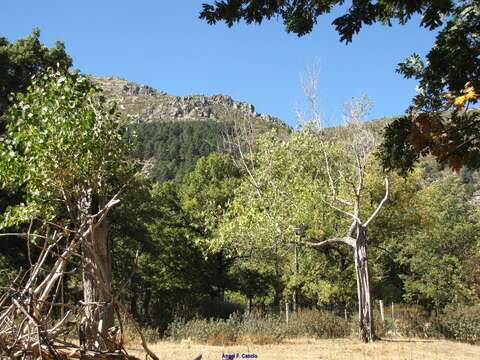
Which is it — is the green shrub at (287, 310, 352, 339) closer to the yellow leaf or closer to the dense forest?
the dense forest

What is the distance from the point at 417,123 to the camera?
372 centimetres

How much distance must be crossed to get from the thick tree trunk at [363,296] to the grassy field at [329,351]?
62cm

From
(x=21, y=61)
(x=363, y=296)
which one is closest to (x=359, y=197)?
(x=363, y=296)

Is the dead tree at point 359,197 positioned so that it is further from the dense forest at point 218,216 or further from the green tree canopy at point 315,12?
the green tree canopy at point 315,12

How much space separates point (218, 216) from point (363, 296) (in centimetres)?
697

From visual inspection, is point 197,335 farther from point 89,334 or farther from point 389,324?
point 89,334

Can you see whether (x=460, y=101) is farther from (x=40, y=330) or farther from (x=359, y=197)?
(x=359, y=197)

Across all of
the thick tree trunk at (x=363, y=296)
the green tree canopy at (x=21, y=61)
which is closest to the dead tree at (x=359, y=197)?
the thick tree trunk at (x=363, y=296)

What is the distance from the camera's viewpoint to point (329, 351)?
1448 cm

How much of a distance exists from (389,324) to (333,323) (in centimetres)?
306

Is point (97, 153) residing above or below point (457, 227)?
below

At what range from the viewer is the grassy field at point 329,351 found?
511 inches

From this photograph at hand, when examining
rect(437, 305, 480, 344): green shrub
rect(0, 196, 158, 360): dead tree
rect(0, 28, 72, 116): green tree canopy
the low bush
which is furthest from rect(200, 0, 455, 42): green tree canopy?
rect(437, 305, 480, 344): green shrub

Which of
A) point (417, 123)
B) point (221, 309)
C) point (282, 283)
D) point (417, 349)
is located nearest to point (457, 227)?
point (282, 283)
